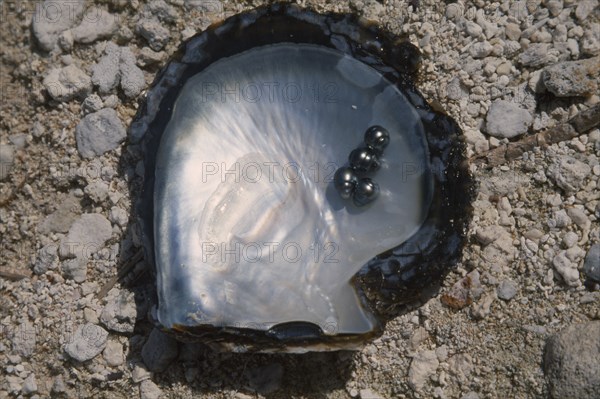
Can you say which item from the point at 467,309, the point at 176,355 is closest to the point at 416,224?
the point at 467,309

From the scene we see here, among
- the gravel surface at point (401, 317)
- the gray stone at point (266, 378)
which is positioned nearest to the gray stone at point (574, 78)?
the gravel surface at point (401, 317)

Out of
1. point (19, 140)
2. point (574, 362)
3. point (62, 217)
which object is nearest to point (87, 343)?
point (62, 217)

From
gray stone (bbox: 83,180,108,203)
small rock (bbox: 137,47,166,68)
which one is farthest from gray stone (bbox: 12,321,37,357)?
small rock (bbox: 137,47,166,68)

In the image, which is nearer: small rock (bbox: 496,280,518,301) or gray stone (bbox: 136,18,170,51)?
small rock (bbox: 496,280,518,301)

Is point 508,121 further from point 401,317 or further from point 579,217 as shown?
point 401,317

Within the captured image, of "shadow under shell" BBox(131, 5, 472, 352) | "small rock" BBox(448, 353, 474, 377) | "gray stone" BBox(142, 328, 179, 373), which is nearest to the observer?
"shadow under shell" BBox(131, 5, 472, 352)

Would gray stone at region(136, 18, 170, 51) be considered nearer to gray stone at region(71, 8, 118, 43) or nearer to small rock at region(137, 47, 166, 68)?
small rock at region(137, 47, 166, 68)

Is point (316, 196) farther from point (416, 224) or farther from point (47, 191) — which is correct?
point (47, 191)
